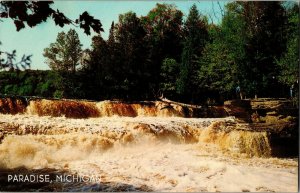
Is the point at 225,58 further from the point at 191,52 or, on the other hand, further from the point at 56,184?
the point at 56,184

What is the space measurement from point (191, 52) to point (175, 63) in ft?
4.16

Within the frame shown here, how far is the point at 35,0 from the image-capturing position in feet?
8.89

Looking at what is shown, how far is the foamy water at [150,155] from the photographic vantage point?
18.3 ft

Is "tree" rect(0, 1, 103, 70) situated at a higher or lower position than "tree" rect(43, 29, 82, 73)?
lower

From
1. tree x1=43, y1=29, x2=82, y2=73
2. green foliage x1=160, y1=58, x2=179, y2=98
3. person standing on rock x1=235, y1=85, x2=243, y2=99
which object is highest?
tree x1=43, y1=29, x2=82, y2=73

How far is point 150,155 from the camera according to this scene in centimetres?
768

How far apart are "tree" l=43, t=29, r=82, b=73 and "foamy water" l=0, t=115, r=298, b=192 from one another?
568 centimetres

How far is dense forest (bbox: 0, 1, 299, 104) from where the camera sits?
46.6 feet

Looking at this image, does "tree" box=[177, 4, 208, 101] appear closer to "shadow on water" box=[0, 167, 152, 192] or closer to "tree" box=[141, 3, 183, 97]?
"tree" box=[141, 3, 183, 97]

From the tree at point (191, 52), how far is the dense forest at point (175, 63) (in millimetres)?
49

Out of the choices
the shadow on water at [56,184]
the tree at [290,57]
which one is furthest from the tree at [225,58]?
the shadow on water at [56,184]

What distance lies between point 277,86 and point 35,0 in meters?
12.5

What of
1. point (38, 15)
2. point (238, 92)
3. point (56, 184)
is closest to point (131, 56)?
point (238, 92)

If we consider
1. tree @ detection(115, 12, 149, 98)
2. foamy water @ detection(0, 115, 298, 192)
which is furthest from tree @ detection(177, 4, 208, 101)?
foamy water @ detection(0, 115, 298, 192)
